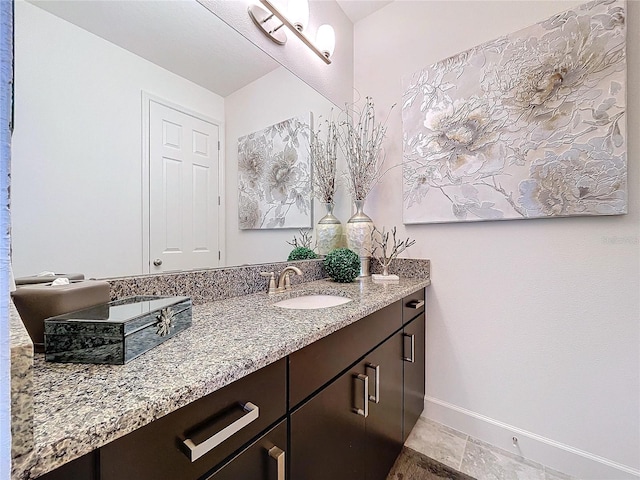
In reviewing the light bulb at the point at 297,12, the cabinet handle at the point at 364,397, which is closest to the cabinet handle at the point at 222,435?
the cabinet handle at the point at 364,397

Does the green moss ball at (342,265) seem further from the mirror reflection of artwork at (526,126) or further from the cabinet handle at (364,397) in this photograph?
the cabinet handle at (364,397)

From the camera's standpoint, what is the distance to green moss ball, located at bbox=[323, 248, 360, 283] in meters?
1.55

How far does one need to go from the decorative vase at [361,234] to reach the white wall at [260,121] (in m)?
0.21

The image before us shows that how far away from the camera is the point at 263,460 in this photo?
0.59 m

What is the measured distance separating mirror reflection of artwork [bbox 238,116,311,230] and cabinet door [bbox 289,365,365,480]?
767mm

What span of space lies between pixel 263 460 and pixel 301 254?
3.59 feet

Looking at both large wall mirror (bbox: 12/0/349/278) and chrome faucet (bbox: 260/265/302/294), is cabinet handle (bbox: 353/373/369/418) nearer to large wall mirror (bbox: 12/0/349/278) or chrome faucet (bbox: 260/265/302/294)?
chrome faucet (bbox: 260/265/302/294)

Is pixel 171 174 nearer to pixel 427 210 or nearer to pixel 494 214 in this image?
pixel 427 210

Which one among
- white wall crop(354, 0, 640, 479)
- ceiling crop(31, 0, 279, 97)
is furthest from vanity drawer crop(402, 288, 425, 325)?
ceiling crop(31, 0, 279, 97)

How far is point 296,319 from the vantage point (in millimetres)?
838

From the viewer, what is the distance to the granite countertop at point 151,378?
324 mm

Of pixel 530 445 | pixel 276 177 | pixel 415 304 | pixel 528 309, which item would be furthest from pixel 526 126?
pixel 530 445

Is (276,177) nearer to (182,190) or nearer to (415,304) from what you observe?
(182,190)

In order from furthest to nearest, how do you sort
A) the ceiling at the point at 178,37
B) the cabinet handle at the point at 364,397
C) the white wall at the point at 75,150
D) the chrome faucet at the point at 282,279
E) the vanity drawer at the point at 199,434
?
the chrome faucet at the point at 282,279
the cabinet handle at the point at 364,397
the ceiling at the point at 178,37
the white wall at the point at 75,150
the vanity drawer at the point at 199,434
